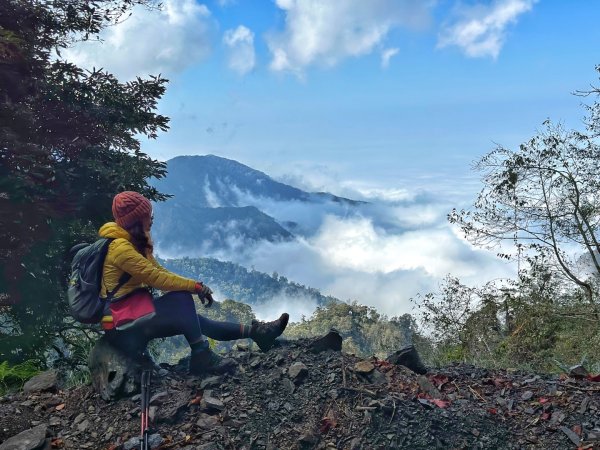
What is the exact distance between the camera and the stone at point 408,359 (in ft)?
19.9

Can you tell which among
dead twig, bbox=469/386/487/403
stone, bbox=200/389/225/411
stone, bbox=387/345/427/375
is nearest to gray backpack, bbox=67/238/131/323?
stone, bbox=200/389/225/411

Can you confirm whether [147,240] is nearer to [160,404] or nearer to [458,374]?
[160,404]

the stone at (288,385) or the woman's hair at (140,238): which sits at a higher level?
the woman's hair at (140,238)

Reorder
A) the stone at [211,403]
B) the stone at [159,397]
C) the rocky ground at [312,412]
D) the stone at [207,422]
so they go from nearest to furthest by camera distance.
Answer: the rocky ground at [312,412] → the stone at [207,422] → the stone at [211,403] → the stone at [159,397]

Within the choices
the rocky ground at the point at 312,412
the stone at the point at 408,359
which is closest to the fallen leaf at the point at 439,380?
the rocky ground at the point at 312,412

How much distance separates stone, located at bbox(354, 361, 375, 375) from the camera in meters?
5.36

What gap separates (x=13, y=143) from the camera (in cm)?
847

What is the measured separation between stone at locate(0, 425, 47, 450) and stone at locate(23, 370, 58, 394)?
104cm

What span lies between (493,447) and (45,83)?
9.13 m

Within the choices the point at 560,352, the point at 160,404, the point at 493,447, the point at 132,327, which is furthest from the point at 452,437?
the point at 560,352

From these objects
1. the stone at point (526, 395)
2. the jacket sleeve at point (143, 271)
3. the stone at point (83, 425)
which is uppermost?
the jacket sleeve at point (143, 271)

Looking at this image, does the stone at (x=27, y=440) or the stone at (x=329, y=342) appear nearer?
the stone at (x=27, y=440)

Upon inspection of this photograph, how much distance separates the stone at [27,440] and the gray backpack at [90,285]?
1075mm

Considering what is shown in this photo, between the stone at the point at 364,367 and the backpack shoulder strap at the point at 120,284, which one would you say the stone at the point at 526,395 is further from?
the backpack shoulder strap at the point at 120,284
